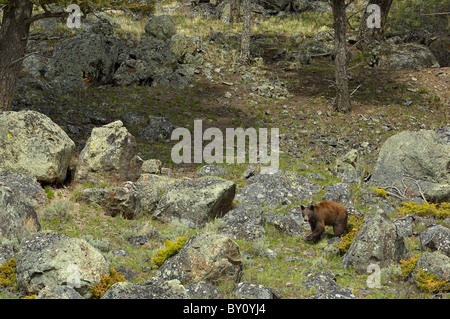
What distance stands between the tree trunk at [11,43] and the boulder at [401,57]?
18.6 metres

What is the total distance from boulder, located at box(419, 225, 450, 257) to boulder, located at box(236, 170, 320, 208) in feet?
14.3

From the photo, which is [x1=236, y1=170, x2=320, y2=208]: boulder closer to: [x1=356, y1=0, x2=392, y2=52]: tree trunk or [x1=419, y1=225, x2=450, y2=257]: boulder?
[x1=419, y1=225, x2=450, y2=257]: boulder

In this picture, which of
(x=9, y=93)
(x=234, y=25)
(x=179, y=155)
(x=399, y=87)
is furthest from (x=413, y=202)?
(x=234, y=25)

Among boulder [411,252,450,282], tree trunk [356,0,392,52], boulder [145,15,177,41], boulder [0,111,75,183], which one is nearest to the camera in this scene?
boulder [411,252,450,282]

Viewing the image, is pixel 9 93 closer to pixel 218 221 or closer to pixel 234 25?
pixel 218 221

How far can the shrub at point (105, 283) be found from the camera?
8.65 metres

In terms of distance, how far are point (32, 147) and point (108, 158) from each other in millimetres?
2240

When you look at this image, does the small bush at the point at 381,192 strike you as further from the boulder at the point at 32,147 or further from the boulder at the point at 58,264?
the boulder at the point at 32,147

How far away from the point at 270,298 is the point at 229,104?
16.2 m

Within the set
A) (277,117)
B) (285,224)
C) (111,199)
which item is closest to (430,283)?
(285,224)

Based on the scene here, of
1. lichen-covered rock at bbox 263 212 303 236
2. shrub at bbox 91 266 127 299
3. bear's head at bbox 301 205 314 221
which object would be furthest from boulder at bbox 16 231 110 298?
→ lichen-covered rock at bbox 263 212 303 236

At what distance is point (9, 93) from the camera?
1692 cm

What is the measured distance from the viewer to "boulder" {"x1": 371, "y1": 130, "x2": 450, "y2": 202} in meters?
15.5

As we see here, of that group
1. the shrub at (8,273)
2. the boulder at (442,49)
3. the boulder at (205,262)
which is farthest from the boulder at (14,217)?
the boulder at (442,49)
